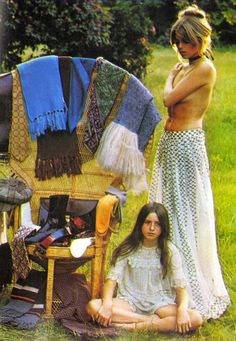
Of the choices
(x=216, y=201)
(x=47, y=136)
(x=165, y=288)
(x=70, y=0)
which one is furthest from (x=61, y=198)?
(x=70, y=0)

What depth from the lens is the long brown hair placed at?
490 cm

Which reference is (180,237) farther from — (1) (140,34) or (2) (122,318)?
(1) (140,34)

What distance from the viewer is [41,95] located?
5.50 metres

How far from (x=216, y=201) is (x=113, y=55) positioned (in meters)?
4.91

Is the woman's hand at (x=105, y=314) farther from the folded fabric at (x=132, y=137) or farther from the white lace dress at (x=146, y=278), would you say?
Answer: the folded fabric at (x=132, y=137)

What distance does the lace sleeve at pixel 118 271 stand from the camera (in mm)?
4911

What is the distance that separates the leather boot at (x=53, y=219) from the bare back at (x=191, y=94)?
0.79 metres

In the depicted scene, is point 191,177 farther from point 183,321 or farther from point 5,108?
point 5,108

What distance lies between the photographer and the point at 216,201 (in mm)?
7188

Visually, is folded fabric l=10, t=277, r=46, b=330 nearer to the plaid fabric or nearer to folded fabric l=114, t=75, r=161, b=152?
the plaid fabric

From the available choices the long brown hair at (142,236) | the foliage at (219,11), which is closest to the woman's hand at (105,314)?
the long brown hair at (142,236)

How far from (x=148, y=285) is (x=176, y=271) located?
0.57 ft

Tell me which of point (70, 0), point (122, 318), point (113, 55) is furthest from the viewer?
point (113, 55)

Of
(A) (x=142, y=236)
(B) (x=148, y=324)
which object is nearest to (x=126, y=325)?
(B) (x=148, y=324)
